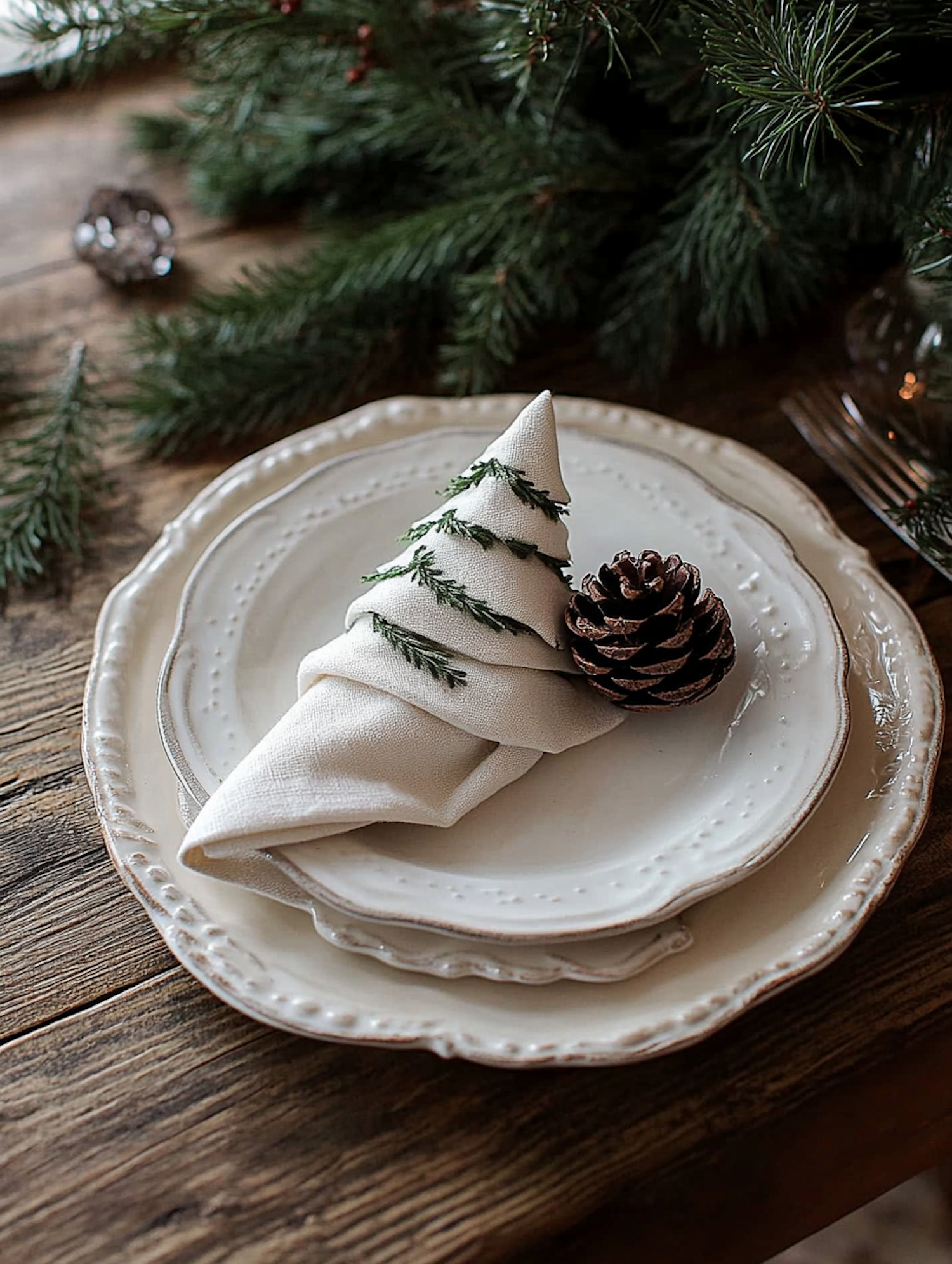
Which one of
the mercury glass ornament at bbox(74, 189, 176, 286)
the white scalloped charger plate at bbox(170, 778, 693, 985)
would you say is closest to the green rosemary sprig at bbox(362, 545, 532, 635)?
the white scalloped charger plate at bbox(170, 778, 693, 985)

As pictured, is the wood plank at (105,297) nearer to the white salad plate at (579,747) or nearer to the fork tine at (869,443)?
the white salad plate at (579,747)

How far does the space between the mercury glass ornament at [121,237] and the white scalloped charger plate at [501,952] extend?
2.30 ft

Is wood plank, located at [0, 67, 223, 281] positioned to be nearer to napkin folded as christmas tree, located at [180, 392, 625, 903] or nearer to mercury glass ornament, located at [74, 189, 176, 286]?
mercury glass ornament, located at [74, 189, 176, 286]

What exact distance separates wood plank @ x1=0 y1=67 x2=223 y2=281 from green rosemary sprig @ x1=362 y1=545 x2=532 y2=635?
2.13ft

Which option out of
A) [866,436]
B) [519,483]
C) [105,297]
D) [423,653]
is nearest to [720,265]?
[866,436]

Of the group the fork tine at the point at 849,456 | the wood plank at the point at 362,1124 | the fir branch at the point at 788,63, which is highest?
the fir branch at the point at 788,63

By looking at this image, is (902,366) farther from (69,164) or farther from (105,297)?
(69,164)

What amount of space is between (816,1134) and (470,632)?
291mm

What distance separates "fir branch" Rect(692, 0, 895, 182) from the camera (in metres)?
0.59

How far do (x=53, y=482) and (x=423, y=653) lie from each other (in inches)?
15.6

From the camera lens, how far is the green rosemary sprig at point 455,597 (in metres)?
0.57

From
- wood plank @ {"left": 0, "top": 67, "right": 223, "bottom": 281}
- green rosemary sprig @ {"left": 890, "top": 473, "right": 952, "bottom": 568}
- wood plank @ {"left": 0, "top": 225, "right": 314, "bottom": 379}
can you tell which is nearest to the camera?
green rosemary sprig @ {"left": 890, "top": 473, "right": 952, "bottom": 568}

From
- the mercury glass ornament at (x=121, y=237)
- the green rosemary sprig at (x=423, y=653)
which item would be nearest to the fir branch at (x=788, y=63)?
the green rosemary sprig at (x=423, y=653)

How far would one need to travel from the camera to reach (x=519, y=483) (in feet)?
1.97
